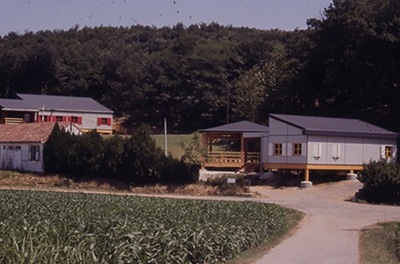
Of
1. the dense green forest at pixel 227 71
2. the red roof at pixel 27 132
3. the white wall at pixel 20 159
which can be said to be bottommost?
the white wall at pixel 20 159

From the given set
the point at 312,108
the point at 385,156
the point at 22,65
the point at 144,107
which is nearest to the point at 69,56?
the point at 22,65

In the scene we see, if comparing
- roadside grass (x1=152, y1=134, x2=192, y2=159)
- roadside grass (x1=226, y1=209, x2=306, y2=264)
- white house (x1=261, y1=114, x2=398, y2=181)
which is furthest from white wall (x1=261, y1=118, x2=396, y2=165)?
roadside grass (x1=152, y1=134, x2=192, y2=159)

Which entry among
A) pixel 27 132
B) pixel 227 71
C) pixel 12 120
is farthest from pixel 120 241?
pixel 227 71

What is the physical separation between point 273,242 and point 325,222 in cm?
700

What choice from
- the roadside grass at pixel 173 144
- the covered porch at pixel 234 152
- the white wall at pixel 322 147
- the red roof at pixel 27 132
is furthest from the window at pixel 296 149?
the red roof at pixel 27 132

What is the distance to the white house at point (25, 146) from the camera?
4656 centimetres

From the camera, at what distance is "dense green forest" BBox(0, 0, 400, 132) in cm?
5362

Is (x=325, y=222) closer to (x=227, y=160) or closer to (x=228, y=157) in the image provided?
(x=227, y=160)

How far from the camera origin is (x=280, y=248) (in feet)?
59.2

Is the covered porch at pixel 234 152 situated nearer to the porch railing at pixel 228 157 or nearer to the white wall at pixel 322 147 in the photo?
the porch railing at pixel 228 157

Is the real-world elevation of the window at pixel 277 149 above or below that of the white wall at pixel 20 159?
above

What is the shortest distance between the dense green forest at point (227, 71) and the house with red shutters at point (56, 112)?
11.3 meters

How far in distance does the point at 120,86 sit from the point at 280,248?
7202 cm

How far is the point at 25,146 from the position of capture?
157ft
